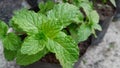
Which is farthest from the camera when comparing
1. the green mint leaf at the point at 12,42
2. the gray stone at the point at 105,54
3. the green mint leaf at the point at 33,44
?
the gray stone at the point at 105,54

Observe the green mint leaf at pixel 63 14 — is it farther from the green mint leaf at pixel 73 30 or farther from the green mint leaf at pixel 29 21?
the green mint leaf at pixel 73 30

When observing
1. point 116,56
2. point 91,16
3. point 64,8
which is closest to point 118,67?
point 116,56

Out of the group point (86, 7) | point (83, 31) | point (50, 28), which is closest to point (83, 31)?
point (83, 31)

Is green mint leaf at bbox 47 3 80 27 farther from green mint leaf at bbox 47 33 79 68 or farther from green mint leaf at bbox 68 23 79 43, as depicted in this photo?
green mint leaf at bbox 68 23 79 43

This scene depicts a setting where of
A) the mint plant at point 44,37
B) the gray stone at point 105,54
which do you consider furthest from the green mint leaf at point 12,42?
the gray stone at point 105,54

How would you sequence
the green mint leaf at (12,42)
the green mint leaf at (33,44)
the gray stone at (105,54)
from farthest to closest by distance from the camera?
the gray stone at (105,54)
the green mint leaf at (12,42)
the green mint leaf at (33,44)

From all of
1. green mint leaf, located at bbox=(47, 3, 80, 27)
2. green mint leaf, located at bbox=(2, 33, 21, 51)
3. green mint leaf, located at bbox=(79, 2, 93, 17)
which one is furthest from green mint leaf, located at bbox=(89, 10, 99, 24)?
green mint leaf, located at bbox=(2, 33, 21, 51)
